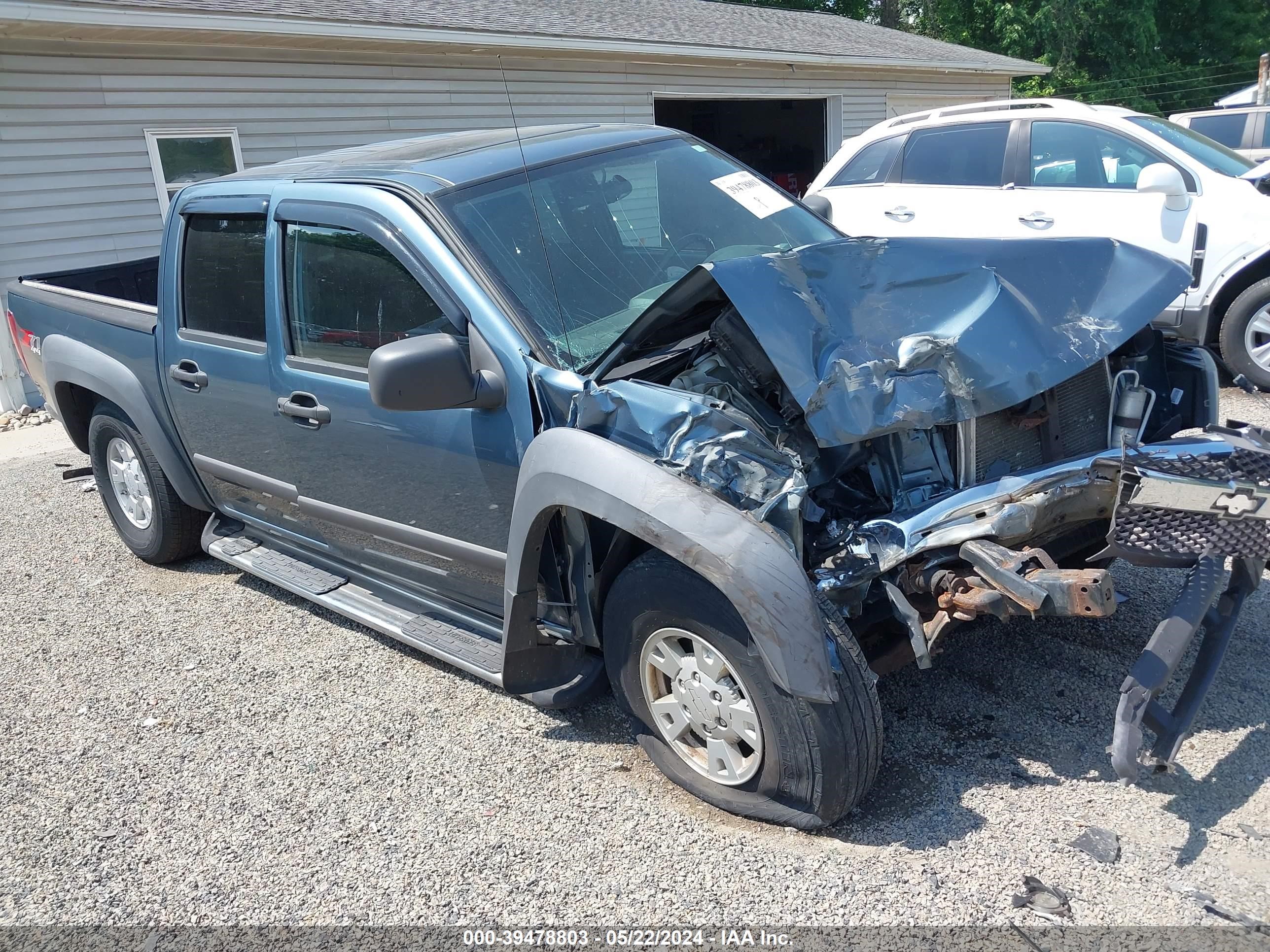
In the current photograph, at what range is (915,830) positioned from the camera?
2848mm

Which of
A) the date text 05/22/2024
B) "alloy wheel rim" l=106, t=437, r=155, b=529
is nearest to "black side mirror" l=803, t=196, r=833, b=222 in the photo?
the date text 05/22/2024

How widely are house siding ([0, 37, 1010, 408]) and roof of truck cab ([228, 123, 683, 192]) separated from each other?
5732 millimetres

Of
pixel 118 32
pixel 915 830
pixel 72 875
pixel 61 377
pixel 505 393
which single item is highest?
pixel 118 32

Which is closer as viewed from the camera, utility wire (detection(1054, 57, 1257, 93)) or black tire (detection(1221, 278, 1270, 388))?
black tire (detection(1221, 278, 1270, 388))

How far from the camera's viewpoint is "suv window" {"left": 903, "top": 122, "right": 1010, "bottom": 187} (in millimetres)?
7730

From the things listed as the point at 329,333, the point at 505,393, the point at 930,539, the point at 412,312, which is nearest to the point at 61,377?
the point at 329,333

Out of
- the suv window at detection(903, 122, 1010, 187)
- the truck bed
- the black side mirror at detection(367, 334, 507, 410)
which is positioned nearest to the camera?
the black side mirror at detection(367, 334, 507, 410)

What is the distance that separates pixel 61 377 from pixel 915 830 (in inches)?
192

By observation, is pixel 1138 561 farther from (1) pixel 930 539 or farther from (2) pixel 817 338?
(2) pixel 817 338

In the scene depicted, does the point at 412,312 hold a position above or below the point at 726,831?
above

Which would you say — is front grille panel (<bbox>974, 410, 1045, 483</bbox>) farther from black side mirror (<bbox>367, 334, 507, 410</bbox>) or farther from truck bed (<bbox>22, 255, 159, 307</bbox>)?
truck bed (<bbox>22, 255, 159, 307</bbox>)

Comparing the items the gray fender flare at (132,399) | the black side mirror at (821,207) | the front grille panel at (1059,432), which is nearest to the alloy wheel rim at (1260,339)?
the black side mirror at (821,207)

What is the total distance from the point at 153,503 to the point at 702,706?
12.0 feet

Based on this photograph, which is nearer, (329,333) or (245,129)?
(329,333)
